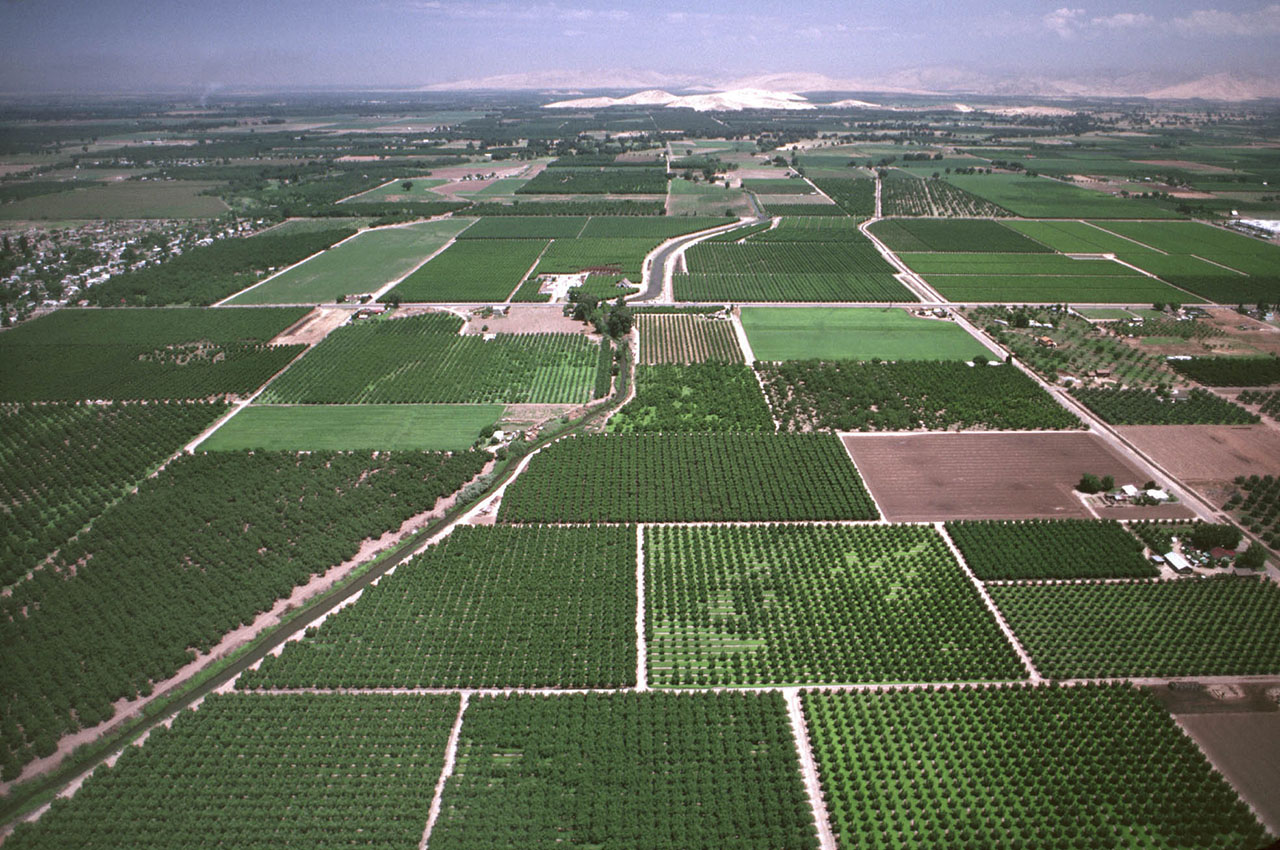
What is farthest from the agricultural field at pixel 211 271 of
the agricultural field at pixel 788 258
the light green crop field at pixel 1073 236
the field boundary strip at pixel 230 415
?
the light green crop field at pixel 1073 236

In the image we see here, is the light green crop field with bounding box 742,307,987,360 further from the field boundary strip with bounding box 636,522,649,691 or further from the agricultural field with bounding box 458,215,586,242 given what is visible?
the agricultural field with bounding box 458,215,586,242

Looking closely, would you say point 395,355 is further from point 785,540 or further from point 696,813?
point 696,813

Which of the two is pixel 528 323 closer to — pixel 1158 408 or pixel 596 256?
pixel 596 256

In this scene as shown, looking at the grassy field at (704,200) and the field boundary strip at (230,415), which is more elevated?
the grassy field at (704,200)

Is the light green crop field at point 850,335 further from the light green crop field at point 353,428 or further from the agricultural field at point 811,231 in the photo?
the agricultural field at point 811,231

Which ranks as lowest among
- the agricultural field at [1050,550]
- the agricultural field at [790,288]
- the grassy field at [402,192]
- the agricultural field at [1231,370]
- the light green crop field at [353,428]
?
Result: the agricultural field at [1050,550]

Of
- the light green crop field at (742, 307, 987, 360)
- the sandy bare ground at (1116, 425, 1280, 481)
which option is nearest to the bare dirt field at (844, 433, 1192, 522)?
the sandy bare ground at (1116, 425, 1280, 481)
